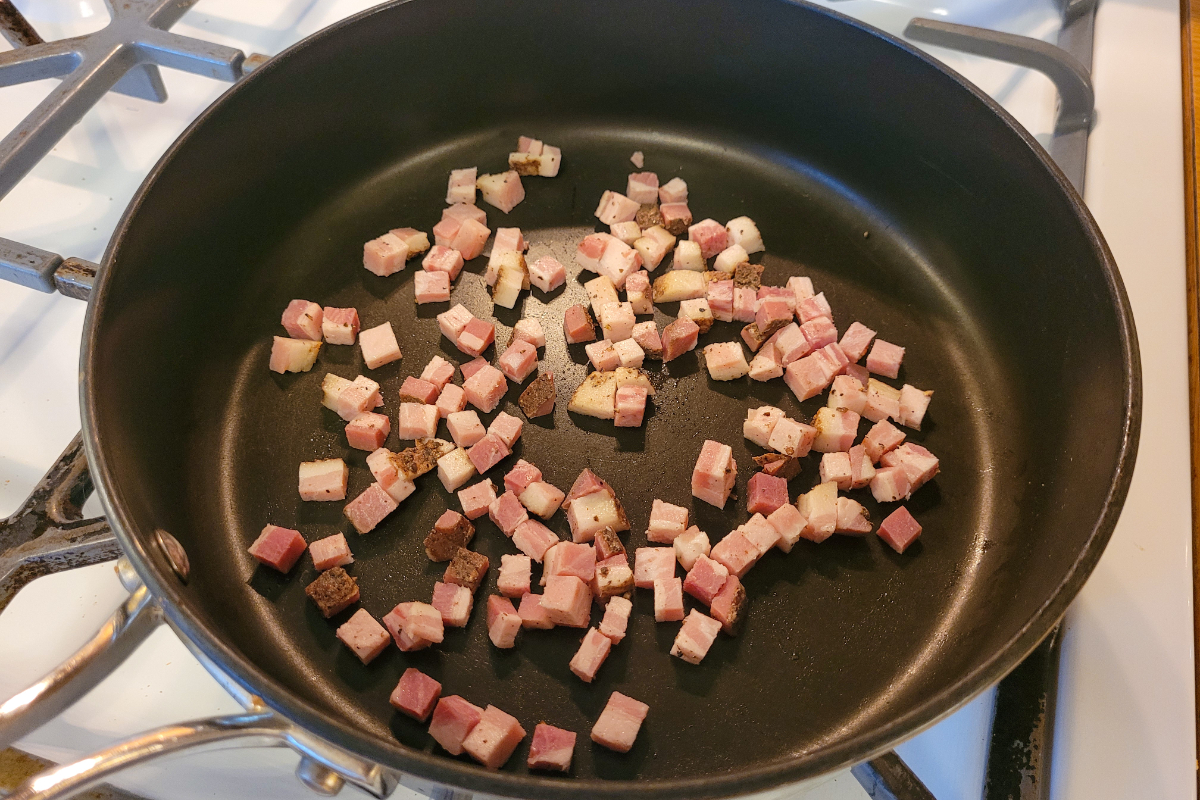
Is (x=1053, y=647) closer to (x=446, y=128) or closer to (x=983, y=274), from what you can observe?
(x=983, y=274)

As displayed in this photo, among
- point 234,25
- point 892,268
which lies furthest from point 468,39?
point 892,268

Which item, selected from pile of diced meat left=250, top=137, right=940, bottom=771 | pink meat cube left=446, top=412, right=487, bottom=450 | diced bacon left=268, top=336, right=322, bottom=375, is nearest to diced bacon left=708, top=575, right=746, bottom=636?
pile of diced meat left=250, top=137, right=940, bottom=771

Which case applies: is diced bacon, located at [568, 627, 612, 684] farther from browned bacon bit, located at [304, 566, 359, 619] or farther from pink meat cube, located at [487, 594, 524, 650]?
browned bacon bit, located at [304, 566, 359, 619]

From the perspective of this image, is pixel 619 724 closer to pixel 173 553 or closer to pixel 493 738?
pixel 493 738

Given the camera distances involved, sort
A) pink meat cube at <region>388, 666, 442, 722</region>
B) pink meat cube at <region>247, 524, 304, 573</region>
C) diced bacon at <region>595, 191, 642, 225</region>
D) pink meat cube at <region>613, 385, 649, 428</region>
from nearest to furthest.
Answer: pink meat cube at <region>388, 666, 442, 722</region>, pink meat cube at <region>247, 524, 304, 573</region>, pink meat cube at <region>613, 385, 649, 428</region>, diced bacon at <region>595, 191, 642, 225</region>

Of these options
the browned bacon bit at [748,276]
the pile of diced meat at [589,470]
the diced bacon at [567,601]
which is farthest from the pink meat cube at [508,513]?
the browned bacon bit at [748,276]
